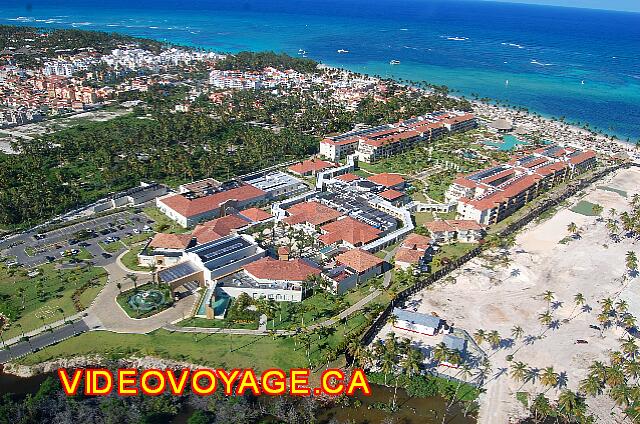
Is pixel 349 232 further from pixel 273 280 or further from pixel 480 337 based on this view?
pixel 480 337

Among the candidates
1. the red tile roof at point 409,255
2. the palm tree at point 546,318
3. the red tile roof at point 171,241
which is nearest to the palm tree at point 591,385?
the palm tree at point 546,318

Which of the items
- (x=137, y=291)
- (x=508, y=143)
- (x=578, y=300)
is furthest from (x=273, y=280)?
(x=508, y=143)

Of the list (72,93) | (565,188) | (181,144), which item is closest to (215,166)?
(181,144)

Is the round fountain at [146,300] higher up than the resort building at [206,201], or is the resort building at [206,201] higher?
the resort building at [206,201]

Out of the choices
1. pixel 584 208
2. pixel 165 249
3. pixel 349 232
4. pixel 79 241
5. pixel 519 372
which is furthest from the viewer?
pixel 584 208

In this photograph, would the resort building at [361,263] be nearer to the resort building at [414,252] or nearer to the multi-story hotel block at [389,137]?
the resort building at [414,252]

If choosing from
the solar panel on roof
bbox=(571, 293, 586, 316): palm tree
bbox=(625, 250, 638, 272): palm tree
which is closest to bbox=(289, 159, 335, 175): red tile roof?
the solar panel on roof
